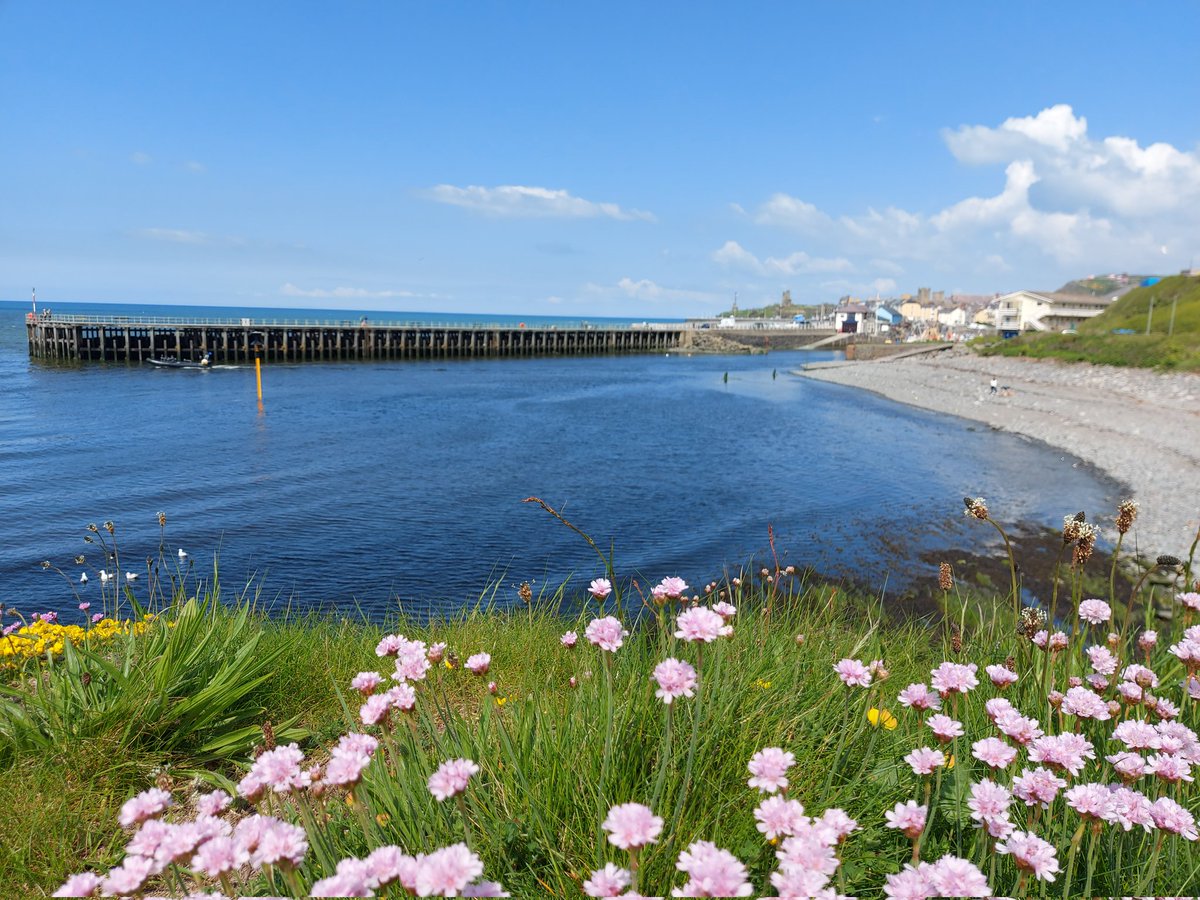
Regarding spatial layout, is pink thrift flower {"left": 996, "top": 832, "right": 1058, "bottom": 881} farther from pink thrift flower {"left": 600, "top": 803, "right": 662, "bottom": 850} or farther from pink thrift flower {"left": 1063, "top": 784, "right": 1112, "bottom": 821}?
pink thrift flower {"left": 600, "top": 803, "right": 662, "bottom": 850}

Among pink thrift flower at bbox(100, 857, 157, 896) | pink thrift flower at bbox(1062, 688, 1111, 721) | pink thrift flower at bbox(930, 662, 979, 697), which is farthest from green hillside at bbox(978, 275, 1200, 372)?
pink thrift flower at bbox(100, 857, 157, 896)

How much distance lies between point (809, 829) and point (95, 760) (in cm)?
A: 393

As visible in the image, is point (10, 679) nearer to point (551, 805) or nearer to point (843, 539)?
point (551, 805)

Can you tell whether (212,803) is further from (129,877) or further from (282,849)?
(282,849)

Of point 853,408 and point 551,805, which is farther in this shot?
point 853,408

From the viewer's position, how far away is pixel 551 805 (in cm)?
257

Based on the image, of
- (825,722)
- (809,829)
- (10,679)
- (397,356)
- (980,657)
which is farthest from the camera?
(397,356)

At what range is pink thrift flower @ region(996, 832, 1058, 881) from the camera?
171cm

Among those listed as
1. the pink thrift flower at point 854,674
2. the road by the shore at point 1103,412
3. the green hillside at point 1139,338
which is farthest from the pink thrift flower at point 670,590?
the green hillside at point 1139,338

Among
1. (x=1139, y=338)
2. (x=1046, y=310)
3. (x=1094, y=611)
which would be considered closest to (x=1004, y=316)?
(x=1046, y=310)

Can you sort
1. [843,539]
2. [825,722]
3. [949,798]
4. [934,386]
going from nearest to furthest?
[949,798]
[825,722]
[843,539]
[934,386]

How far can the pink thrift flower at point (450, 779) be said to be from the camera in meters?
1.83

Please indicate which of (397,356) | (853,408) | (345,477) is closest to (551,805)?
(345,477)

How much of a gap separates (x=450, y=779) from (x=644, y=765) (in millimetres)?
1023
